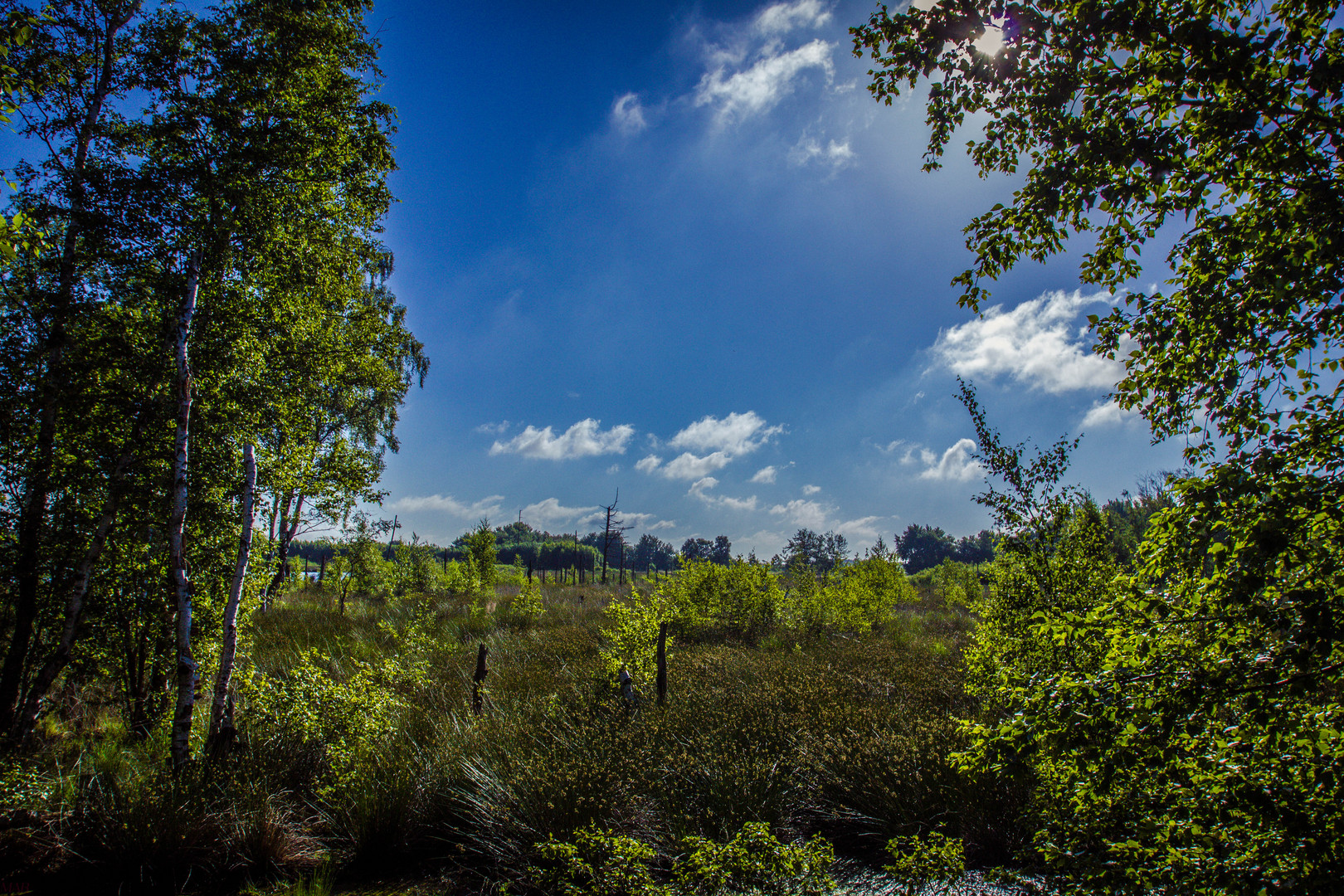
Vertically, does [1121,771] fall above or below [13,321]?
below

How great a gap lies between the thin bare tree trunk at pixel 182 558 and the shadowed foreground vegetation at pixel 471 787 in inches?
11.0

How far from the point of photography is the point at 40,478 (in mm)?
5293

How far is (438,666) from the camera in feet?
34.9

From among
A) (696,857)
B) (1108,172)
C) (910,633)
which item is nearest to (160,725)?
(696,857)

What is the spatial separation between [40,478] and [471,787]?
567cm

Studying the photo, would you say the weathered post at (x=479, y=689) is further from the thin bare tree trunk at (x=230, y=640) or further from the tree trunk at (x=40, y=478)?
the tree trunk at (x=40, y=478)

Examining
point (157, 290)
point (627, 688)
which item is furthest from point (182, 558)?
point (627, 688)

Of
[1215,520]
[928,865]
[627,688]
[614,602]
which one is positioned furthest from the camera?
[614,602]

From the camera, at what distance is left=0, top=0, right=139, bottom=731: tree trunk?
5.22 metres

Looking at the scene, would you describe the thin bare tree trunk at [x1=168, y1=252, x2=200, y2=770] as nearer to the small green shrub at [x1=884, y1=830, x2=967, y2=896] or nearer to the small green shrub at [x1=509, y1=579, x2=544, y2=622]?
the small green shrub at [x1=884, y1=830, x2=967, y2=896]

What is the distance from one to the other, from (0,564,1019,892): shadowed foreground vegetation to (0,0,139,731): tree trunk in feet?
3.01

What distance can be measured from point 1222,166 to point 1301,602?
81.6 inches

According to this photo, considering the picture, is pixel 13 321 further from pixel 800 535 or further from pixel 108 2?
pixel 800 535

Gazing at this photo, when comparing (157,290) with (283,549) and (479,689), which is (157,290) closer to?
(479,689)
